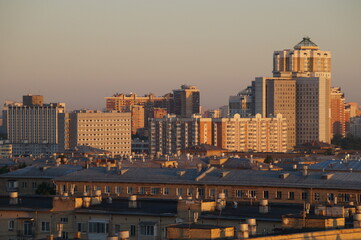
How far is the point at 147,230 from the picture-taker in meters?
45.5

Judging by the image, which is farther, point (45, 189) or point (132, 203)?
point (45, 189)

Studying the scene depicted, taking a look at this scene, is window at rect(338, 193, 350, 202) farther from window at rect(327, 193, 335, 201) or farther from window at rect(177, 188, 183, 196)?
window at rect(177, 188, 183, 196)

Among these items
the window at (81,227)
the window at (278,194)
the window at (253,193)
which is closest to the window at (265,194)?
the window at (253,193)

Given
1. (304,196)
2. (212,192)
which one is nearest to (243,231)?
(304,196)

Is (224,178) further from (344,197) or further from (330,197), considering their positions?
(344,197)

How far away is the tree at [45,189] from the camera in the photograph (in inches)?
2938

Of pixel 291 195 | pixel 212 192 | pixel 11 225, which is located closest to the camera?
pixel 11 225

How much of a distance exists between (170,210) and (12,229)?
6518 millimetres

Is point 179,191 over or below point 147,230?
over

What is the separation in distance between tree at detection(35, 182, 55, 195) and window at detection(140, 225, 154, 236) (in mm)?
29165

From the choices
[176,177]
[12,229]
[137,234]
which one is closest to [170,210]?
[137,234]

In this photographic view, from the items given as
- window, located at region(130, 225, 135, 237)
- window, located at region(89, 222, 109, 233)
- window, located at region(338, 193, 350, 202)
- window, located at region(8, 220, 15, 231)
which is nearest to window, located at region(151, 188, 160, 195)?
window, located at region(338, 193, 350, 202)

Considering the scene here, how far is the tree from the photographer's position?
7462 centimetres

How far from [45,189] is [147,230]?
3120 cm
